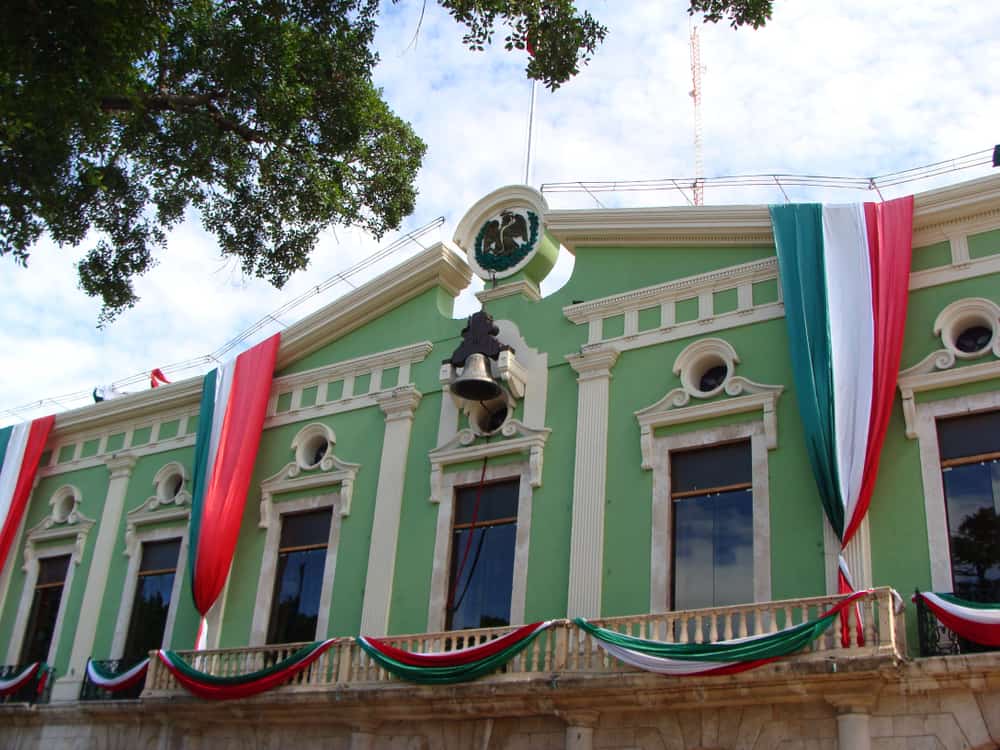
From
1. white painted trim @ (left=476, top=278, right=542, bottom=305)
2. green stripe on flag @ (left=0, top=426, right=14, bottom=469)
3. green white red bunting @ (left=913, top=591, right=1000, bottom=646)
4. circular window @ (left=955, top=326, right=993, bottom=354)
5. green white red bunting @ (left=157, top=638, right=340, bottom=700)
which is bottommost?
green white red bunting @ (left=157, top=638, right=340, bottom=700)

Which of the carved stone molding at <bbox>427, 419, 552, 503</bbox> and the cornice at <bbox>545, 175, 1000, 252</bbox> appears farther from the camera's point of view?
the carved stone molding at <bbox>427, 419, 552, 503</bbox>

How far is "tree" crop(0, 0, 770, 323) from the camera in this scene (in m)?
11.5

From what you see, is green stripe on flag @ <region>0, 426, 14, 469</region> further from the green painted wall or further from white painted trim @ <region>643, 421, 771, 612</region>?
white painted trim @ <region>643, 421, 771, 612</region>

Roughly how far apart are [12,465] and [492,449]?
11747 millimetres

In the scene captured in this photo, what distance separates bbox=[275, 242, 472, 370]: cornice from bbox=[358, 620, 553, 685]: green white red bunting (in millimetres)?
6796

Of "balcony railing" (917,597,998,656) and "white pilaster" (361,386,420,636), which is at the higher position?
"white pilaster" (361,386,420,636)

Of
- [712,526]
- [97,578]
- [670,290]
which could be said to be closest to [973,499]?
[712,526]

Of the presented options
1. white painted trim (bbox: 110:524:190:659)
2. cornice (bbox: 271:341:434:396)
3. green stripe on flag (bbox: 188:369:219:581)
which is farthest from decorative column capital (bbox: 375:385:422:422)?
white painted trim (bbox: 110:524:190:659)

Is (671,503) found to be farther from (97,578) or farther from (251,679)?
(97,578)

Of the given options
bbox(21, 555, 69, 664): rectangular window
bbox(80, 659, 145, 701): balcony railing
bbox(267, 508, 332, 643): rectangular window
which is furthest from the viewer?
bbox(21, 555, 69, 664): rectangular window

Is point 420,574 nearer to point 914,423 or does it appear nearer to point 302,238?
point 302,238

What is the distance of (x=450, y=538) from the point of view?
17359mm

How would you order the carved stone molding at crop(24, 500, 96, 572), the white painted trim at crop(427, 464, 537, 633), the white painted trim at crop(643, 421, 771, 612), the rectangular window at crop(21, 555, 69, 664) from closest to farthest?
the white painted trim at crop(643, 421, 771, 612)
the white painted trim at crop(427, 464, 537, 633)
the rectangular window at crop(21, 555, 69, 664)
the carved stone molding at crop(24, 500, 96, 572)

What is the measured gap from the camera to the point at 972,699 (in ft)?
39.3
